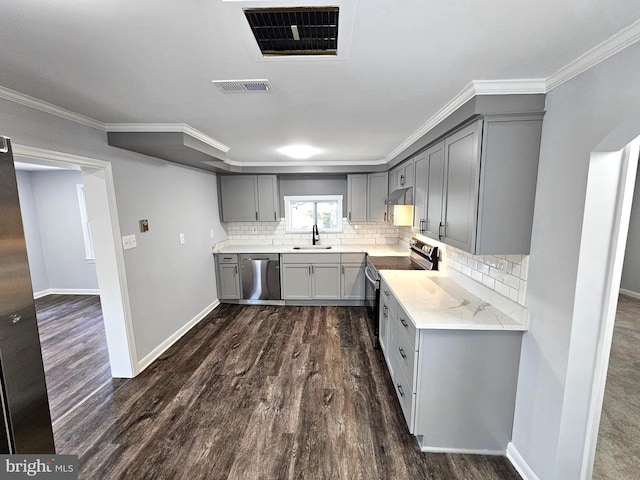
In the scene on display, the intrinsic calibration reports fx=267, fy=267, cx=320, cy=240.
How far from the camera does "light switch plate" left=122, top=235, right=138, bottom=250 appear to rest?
2.48 m

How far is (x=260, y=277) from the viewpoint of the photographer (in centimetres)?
428

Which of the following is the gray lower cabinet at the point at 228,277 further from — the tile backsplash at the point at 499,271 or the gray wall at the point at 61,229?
the tile backsplash at the point at 499,271

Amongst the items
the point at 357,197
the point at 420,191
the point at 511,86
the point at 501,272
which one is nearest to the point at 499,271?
the point at 501,272

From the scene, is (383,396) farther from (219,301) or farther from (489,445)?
(219,301)

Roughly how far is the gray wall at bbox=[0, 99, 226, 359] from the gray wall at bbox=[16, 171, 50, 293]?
11.5 feet

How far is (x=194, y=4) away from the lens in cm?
91

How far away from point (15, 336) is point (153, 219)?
1958 mm

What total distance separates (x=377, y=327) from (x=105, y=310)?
2.73 metres

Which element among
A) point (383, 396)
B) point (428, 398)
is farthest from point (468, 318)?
point (383, 396)

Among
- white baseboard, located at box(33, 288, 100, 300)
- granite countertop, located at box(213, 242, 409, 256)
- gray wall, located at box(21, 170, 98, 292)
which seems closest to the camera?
granite countertop, located at box(213, 242, 409, 256)

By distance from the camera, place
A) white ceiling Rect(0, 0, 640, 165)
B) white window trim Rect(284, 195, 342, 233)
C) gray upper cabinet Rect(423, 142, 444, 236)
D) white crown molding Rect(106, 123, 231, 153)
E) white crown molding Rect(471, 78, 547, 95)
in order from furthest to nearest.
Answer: white window trim Rect(284, 195, 342, 233), white crown molding Rect(106, 123, 231, 153), gray upper cabinet Rect(423, 142, 444, 236), white crown molding Rect(471, 78, 547, 95), white ceiling Rect(0, 0, 640, 165)

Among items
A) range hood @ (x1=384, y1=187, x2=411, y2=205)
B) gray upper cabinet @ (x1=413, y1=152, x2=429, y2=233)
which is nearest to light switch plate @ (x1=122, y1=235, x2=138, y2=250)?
gray upper cabinet @ (x1=413, y1=152, x2=429, y2=233)

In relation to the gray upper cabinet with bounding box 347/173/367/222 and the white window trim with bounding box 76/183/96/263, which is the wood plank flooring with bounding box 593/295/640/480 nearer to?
the gray upper cabinet with bounding box 347/173/367/222

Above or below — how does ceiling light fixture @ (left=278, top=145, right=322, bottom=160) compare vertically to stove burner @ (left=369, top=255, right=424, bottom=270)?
above
